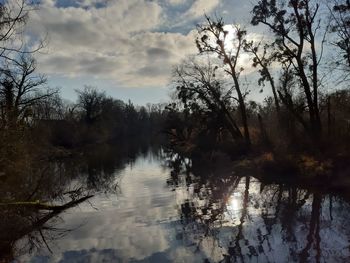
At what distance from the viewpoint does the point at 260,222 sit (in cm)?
1534

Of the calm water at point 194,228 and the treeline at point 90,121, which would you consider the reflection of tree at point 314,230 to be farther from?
the treeline at point 90,121

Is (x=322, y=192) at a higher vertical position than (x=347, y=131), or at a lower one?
lower

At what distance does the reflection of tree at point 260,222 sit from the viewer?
11617mm

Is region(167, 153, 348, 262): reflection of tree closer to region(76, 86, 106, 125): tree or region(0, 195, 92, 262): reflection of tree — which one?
region(0, 195, 92, 262): reflection of tree

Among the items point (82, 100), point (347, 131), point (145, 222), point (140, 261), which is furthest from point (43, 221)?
point (82, 100)

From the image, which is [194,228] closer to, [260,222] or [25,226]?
A: [260,222]

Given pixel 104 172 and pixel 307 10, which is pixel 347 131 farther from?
pixel 104 172

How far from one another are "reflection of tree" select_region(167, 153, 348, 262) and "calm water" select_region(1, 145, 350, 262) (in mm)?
24

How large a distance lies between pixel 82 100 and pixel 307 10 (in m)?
76.6

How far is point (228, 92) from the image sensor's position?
134 feet

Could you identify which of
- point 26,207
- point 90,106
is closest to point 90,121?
point 90,106

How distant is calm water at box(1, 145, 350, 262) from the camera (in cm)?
1202

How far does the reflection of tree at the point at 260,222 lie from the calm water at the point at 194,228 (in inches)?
1.0

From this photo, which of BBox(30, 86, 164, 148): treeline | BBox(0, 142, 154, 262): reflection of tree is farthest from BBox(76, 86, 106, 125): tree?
BBox(0, 142, 154, 262): reflection of tree
